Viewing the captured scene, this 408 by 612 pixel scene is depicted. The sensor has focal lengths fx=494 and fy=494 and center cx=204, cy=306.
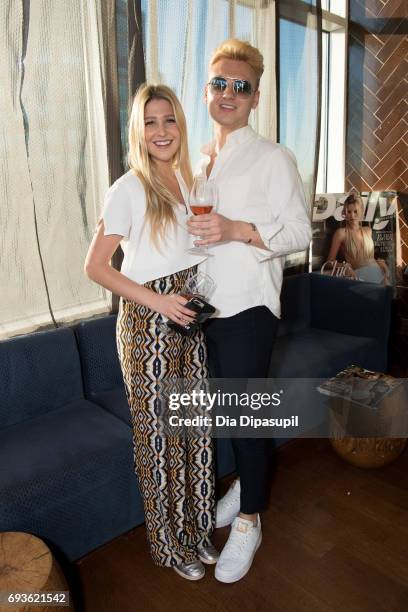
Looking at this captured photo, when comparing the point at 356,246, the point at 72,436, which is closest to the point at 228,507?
the point at 72,436

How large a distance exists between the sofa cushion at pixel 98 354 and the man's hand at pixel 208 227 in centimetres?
97

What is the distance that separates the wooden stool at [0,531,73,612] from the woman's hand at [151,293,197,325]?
0.70 m

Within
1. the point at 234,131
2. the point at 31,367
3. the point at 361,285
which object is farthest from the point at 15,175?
the point at 361,285

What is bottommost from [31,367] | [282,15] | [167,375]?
[31,367]

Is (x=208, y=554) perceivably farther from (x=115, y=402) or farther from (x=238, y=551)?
(x=115, y=402)

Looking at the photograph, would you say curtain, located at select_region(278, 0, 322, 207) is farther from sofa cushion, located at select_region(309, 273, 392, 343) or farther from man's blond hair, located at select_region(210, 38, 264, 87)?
man's blond hair, located at select_region(210, 38, 264, 87)

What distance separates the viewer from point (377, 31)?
3814 mm

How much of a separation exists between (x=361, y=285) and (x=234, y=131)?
1.80 meters

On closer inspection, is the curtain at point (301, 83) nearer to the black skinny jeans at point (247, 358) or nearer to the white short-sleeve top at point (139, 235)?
the black skinny jeans at point (247, 358)

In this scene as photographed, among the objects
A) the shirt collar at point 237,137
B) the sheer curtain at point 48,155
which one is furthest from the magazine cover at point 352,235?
the shirt collar at point 237,137

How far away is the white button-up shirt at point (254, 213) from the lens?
1545 millimetres

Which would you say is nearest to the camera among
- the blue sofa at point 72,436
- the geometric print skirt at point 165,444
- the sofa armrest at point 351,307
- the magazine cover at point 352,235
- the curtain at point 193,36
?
the geometric print skirt at point 165,444

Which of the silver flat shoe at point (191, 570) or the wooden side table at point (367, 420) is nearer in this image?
the silver flat shoe at point (191, 570)

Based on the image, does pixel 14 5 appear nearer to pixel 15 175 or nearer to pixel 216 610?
pixel 15 175
